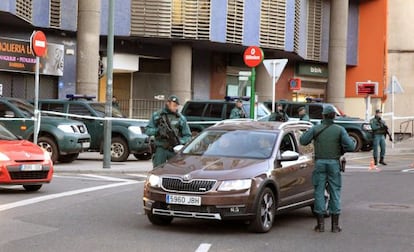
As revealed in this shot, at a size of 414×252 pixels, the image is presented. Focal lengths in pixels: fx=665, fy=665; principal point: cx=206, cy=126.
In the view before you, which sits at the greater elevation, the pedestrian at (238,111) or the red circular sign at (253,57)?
the red circular sign at (253,57)

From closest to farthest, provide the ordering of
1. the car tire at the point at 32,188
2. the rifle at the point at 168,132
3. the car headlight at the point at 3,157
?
the rifle at the point at 168,132, the car headlight at the point at 3,157, the car tire at the point at 32,188

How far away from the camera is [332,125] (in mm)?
9211

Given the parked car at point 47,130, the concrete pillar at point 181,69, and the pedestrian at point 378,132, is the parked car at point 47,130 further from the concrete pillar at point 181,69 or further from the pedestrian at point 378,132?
the concrete pillar at point 181,69

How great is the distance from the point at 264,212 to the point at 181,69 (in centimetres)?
2165

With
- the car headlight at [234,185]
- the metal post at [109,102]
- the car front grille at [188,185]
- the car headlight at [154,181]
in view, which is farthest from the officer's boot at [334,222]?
the metal post at [109,102]

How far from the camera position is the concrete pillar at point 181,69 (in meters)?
30.1

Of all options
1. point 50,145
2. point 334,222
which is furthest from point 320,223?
point 50,145

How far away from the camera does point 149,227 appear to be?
922 cm

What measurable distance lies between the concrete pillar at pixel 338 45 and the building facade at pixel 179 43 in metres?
0.24

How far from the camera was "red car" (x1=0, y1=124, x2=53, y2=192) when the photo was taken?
11.8 metres

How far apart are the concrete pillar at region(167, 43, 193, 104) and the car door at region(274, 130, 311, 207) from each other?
66.4 ft

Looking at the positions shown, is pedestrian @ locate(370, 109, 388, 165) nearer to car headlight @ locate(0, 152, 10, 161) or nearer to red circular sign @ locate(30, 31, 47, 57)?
red circular sign @ locate(30, 31, 47, 57)

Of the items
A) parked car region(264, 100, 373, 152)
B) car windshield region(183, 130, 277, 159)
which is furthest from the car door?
parked car region(264, 100, 373, 152)

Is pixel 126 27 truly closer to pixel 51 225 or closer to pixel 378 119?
pixel 378 119
